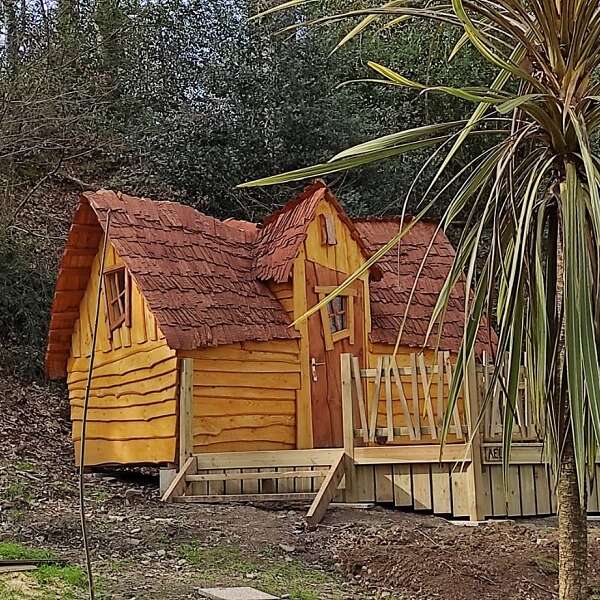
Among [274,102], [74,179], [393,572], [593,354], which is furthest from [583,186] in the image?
[74,179]

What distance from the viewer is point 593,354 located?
3057 millimetres

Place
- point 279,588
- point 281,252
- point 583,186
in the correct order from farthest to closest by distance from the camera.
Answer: point 281,252, point 279,588, point 583,186

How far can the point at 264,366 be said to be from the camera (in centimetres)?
1000

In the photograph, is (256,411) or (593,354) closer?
(593,354)

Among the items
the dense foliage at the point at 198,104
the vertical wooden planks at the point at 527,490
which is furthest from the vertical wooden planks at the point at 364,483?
the dense foliage at the point at 198,104

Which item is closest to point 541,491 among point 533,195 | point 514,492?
point 514,492

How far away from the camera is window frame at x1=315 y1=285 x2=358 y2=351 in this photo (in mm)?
10664

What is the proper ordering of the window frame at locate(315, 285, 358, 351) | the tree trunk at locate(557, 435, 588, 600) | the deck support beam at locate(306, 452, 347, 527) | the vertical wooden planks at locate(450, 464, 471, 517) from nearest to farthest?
the tree trunk at locate(557, 435, 588, 600), the deck support beam at locate(306, 452, 347, 527), the vertical wooden planks at locate(450, 464, 471, 517), the window frame at locate(315, 285, 358, 351)

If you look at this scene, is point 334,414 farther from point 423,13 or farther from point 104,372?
point 423,13

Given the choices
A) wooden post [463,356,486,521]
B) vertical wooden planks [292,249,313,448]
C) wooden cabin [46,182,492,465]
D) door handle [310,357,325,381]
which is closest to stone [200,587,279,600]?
wooden post [463,356,486,521]

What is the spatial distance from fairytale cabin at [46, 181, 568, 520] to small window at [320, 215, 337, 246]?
2cm

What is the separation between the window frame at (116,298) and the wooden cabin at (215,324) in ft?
0.07

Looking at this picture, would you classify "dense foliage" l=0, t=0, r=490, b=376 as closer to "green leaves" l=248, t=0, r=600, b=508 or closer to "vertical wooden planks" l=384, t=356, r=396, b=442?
"vertical wooden planks" l=384, t=356, r=396, b=442

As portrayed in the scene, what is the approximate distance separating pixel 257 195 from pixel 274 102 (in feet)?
6.08
